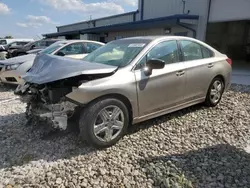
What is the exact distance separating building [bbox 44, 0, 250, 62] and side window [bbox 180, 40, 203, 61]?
6623 millimetres

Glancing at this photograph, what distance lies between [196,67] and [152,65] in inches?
51.5

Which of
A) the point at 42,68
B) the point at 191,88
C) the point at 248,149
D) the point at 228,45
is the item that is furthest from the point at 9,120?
the point at 228,45

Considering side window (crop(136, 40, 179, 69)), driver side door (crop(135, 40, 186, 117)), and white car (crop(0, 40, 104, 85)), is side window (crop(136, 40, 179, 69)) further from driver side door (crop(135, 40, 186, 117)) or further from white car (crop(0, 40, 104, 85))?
white car (crop(0, 40, 104, 85))

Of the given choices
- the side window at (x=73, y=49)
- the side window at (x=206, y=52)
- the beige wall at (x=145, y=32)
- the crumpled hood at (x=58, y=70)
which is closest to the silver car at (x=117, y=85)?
the crumpled hood at (x=58, y=70)

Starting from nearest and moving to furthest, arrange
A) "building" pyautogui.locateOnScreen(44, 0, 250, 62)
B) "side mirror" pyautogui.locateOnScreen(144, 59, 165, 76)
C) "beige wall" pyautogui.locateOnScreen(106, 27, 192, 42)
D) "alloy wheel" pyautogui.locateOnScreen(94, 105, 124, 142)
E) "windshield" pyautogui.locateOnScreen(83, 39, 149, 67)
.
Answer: "alloy wheel" pyautogui.locateOnScreen(94, 105, 124, 142)
"side mirror" pyautogui.locateOnScreen(144, 59, 165, 76)
"windshield" pyautogui.locateOnScreen(83, 39, 149, 67)
"building" pyautogui.locateOnScreen(44, 0, 250, 62)
"beige wall" pyautogui.locateOnScreen(106, 27, 192, 42)

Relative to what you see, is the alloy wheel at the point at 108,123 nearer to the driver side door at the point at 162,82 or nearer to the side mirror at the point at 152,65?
the driver side door at the point at 162,82

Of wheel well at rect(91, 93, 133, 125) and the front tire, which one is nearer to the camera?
the front tire

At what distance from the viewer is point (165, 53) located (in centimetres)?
420

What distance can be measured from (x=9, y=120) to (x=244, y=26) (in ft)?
59.1

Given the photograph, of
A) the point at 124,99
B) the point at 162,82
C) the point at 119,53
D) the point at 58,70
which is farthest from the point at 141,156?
the point at 119,53

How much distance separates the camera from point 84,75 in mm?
3336

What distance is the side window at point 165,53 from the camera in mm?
3916

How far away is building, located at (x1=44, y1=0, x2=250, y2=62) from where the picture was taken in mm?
10773

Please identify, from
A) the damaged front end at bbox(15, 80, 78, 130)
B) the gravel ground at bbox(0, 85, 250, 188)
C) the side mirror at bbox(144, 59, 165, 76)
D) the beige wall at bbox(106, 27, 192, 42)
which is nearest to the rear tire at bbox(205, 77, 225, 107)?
the gravel ground at bbox(0, 85, 250, 188)
